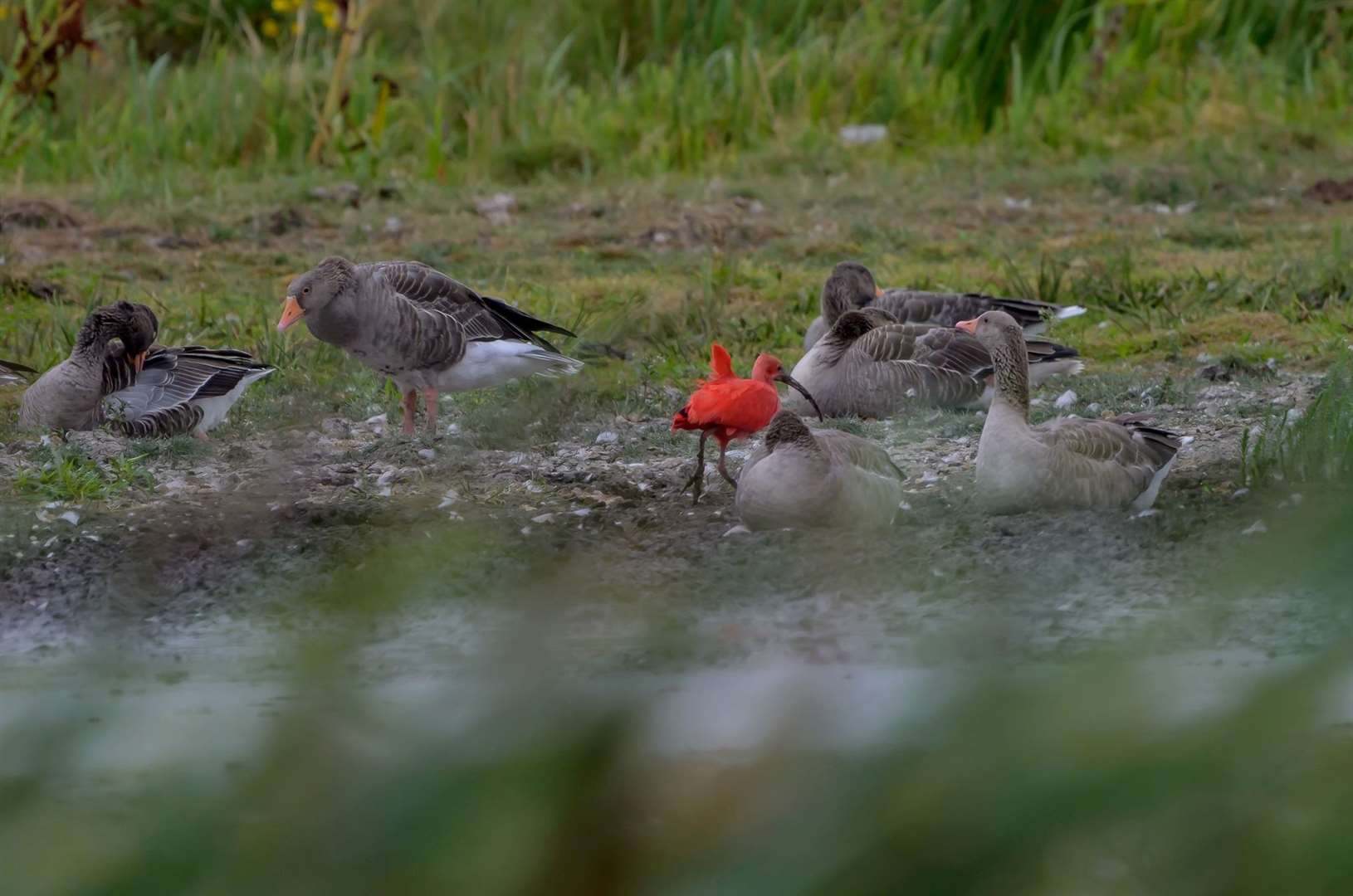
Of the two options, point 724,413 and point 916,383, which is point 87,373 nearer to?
point 724,413

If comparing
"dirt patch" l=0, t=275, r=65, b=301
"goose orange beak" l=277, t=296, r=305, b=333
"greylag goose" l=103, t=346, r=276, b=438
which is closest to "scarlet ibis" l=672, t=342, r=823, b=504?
"goose orange beak" l=277, t=296, r=305, b=333

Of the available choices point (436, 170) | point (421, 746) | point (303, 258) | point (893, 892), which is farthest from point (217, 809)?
point (436, 170)

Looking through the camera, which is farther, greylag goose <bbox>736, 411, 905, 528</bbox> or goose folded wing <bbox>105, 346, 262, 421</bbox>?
goose folded wing <bbox>105, 346, 262, 421</bbox>

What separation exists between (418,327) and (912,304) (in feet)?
6.62

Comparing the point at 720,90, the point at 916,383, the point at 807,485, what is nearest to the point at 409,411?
the point at 916,383

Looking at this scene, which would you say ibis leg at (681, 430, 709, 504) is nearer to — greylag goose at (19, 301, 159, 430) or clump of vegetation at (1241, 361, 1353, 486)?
clump of vegetation at (1241, 361, 1353, 486)

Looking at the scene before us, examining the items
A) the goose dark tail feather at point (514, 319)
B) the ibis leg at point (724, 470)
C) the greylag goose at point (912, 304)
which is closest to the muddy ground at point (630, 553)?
the ibis leg at point (724, 470)

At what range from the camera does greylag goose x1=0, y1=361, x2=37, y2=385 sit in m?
5.79

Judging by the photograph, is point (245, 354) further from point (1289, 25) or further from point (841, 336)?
point (1289, 25)

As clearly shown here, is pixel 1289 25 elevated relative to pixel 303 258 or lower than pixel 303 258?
elevated

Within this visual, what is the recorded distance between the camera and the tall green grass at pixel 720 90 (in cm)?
972

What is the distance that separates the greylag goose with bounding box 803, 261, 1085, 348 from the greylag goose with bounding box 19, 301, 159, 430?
229 centimetres

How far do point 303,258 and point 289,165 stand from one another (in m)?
1.90

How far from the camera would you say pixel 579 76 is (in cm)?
1115
